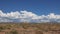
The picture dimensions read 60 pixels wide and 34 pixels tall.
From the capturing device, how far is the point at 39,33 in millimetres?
61000

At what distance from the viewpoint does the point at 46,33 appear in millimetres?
63062

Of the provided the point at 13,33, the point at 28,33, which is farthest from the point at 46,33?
the point at 13,33

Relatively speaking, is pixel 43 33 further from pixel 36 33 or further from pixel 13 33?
pixel 13 33

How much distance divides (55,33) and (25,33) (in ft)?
27.5

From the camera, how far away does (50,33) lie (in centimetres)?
6316

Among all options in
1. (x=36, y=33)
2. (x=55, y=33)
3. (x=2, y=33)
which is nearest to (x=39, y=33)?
(x=36, y=33)

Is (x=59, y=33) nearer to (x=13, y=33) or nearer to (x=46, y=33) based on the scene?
(x=46, y=33)

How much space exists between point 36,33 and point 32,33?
0.98 m

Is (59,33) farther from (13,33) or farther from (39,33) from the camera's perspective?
(13,33)

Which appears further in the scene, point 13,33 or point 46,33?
point 46,33

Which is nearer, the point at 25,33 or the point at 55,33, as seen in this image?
the point at 25,33

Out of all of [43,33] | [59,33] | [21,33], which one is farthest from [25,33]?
[59,33]

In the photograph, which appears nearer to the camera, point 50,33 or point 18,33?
point 18,33

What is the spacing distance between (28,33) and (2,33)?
623 centimetres
